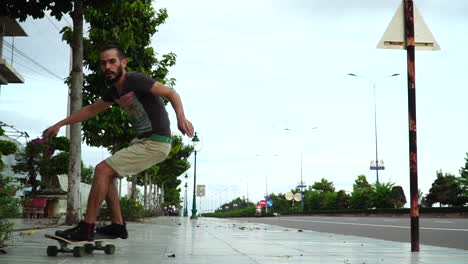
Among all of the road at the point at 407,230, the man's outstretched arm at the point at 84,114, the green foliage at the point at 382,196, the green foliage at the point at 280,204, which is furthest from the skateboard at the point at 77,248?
the green foliage at the point at 280,204

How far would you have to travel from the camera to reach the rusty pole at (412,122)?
24.1 ft

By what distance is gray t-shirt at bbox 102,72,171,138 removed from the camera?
5227 mm

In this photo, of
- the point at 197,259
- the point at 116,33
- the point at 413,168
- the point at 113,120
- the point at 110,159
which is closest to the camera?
the point at 110,159

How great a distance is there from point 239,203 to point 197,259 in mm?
163483

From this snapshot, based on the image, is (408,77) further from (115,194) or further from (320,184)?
(320,184)

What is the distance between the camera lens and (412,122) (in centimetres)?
749

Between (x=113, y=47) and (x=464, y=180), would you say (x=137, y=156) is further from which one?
(x=464, y=180)

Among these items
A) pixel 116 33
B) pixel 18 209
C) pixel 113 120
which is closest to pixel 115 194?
pixel 18 209

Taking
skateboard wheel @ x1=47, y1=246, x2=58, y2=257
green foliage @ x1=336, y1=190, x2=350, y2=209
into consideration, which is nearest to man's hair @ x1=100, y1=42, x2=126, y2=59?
skateboard wheel @ x1=47, y1=246, x2=58, y2=257

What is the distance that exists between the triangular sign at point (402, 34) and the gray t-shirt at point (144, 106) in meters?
3.73

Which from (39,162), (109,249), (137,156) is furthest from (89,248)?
(39,162)

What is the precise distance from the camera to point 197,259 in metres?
5.73

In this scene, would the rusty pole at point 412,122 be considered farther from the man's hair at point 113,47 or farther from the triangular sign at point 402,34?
the man's hair at point 113,47

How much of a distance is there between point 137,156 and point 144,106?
0.49 meters
